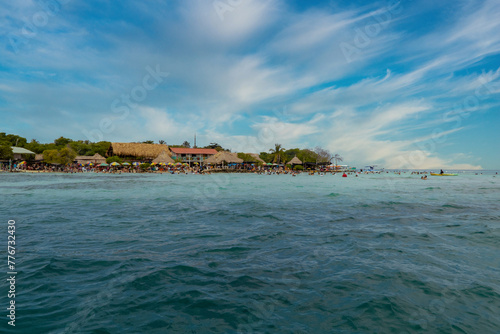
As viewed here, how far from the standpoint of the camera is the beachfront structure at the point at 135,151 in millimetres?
60750

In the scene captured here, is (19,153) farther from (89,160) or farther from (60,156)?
(89,160)

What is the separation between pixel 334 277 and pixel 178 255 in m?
3.00

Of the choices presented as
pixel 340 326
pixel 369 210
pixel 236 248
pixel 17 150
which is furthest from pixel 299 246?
pixel 17 150

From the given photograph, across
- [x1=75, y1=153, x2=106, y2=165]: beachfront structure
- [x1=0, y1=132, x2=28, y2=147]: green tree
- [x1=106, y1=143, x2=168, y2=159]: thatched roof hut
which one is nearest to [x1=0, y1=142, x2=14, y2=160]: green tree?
[x1=75, y1=153, x2=106, y2=165]: beachfront structure

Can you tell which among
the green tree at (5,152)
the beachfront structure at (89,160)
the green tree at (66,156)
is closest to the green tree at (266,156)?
the beachfront structure at (89,160)

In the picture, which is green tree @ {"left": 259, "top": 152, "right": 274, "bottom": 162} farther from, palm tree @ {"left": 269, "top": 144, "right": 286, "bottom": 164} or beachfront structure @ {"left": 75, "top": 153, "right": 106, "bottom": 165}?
beachfront structure @ {"left": 75, "top": 153, "right": 106, "bottom": 165}

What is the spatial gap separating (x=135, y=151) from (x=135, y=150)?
0.73ft

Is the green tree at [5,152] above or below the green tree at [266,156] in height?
below

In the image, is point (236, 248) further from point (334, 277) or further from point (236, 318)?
point (236, 318)

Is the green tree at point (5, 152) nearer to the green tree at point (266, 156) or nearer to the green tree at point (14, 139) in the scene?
the green tree at point (14, 139)

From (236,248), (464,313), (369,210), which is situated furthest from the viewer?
(369,210)

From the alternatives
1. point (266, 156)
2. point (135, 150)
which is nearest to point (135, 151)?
point (135, 150)

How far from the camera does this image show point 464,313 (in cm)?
351

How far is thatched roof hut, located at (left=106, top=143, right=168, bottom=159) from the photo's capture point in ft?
199
